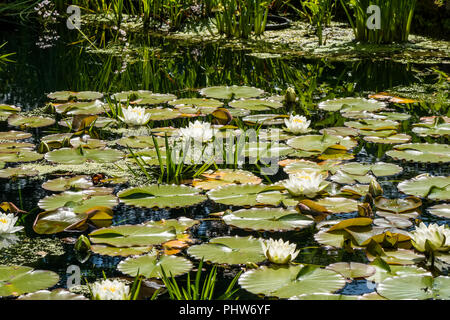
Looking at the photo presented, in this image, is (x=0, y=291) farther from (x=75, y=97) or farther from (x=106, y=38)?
(x=106, y=38)

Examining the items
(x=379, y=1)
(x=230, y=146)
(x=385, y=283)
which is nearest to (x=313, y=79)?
(x=379, y=1)

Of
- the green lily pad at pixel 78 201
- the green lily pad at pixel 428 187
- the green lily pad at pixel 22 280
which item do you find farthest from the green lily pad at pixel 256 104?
the green lily pad at pixel 22 280

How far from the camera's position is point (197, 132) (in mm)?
3256

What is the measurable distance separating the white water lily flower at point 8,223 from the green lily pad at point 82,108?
157 centimetres

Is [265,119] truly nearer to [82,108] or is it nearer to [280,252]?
[82,108]

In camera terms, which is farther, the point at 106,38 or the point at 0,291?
the point at 106,38

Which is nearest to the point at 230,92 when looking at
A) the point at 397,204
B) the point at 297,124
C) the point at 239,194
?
the point at 297,124

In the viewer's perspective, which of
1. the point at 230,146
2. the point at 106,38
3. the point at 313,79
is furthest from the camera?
the point at 106,38

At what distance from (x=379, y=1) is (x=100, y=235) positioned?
4.16m

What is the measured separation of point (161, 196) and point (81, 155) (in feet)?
2.30

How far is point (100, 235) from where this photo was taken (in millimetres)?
2305

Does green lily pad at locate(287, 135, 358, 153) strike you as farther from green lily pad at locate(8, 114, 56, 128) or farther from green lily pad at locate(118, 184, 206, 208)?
green lily pad at locate(8, 114, 56, 128)

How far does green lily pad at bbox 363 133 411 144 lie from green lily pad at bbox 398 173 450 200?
0.53m
